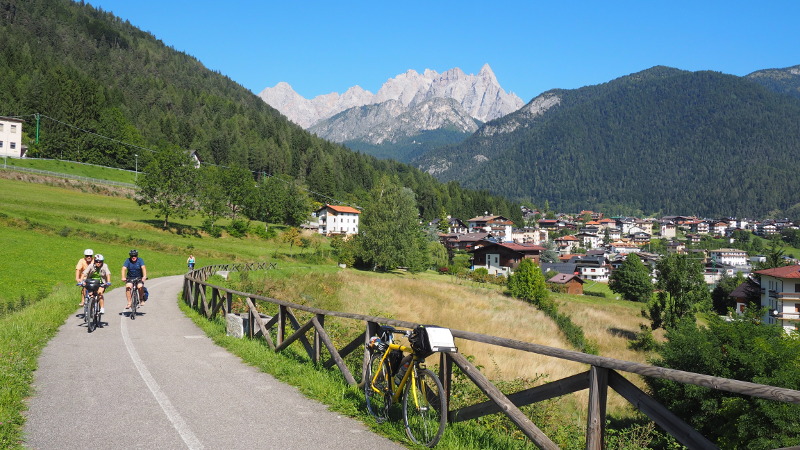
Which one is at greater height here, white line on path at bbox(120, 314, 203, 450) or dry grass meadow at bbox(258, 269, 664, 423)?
white line on path at bbox(120, 314, 203, 450)

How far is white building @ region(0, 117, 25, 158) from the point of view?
88688 mm

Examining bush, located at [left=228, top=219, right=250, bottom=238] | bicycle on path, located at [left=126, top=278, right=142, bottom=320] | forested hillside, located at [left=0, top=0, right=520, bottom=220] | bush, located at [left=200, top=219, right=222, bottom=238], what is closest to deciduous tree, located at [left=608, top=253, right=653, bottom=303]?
bush, located at [left=228, top=219, right=250, bottom=238]

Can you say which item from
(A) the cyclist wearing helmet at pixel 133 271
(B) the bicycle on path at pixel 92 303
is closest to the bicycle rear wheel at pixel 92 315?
(B) the bicycle on path at pixel 92 303

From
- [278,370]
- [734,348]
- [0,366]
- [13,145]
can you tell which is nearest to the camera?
[0,366]

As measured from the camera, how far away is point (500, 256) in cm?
10369

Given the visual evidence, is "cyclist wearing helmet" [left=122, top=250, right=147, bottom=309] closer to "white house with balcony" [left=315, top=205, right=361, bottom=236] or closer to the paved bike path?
the paved bike path

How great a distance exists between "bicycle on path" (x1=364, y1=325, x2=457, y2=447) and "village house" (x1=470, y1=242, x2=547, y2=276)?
9569 cm

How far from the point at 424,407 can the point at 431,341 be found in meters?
0.78

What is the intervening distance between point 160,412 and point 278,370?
2.75 meters

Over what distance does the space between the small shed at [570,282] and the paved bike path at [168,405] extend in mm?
87555

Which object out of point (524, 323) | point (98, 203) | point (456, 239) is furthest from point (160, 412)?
point (456, 239)

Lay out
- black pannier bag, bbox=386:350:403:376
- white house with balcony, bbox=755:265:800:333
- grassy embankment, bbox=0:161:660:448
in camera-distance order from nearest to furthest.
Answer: black pannier bag, bbox=386:350:403:376
grassy embankment, bbox=0:161:660:448
white house with balcony, bbox=755:265:800:333

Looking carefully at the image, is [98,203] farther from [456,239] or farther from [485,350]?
[456,239]

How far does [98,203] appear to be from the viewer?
235ft
